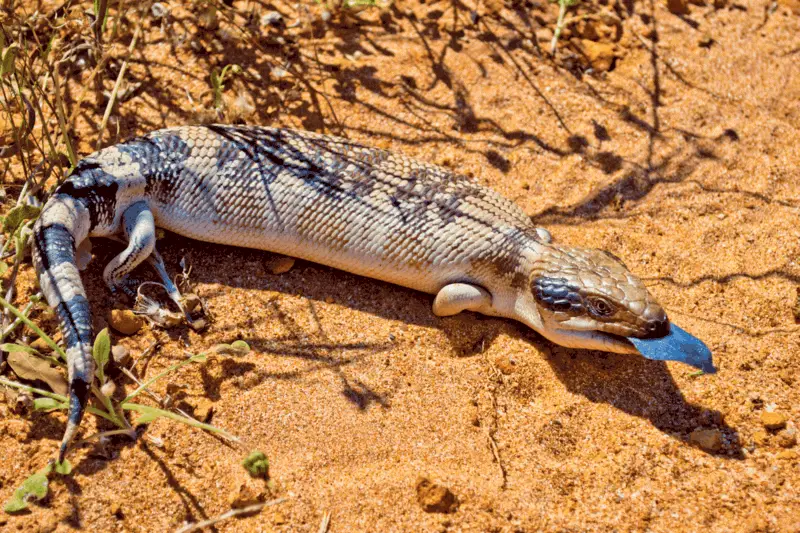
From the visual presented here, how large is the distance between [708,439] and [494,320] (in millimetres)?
1555

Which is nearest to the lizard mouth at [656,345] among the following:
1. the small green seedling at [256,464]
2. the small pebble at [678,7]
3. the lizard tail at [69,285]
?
the small green seedling at [256,464]

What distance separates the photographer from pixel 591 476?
4.02 meters

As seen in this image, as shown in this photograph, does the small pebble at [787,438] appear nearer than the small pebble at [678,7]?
Yes

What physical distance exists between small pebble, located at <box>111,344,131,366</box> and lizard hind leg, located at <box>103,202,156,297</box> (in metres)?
0.46

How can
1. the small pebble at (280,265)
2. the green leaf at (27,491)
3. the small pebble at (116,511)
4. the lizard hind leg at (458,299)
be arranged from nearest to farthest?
the green leaf at (27,491)
the small pebble at (116,511)
the lizard hind leg at (458,299)
the small pebble at (280,265)

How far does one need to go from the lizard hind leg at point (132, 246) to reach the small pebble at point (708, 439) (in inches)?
143

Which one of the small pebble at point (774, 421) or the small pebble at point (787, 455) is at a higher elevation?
the small pebble at point (774, 421)

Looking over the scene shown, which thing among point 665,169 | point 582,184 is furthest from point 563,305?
point 665,169

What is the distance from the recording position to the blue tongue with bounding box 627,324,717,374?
4195 millimetres

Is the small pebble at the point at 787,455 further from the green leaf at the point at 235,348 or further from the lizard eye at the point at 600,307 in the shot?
the green leaf at the point at 235,348

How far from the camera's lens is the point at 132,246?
4.61 metres

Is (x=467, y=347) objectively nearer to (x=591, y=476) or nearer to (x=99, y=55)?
(x=591, y=476)

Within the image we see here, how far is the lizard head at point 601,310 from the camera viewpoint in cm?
429

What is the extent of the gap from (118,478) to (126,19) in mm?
4055
